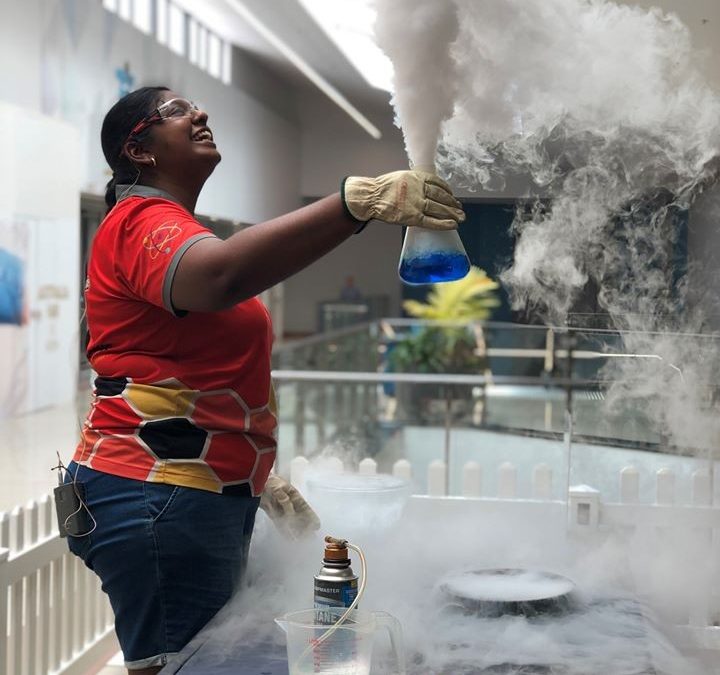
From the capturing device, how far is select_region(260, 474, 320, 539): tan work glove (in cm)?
216

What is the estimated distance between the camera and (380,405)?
6637 mm

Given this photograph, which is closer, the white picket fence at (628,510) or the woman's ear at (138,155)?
the woman's ear at (138,155)

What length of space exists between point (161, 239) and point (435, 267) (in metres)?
0.52

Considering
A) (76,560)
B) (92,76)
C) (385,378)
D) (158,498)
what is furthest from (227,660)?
(92,76)

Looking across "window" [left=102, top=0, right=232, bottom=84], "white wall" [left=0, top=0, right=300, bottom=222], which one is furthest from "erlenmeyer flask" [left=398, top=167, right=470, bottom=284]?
"window" [left=102, top=0, right=232, bottom=84]

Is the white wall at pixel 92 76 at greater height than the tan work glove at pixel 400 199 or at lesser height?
greater

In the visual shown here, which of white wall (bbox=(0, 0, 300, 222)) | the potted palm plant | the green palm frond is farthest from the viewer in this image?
the green palm frond

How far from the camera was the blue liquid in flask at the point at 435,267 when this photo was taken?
6.03 feet

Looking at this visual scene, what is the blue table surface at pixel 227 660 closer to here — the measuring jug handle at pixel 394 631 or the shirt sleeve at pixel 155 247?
the measuring jug handle at pixel 394 631

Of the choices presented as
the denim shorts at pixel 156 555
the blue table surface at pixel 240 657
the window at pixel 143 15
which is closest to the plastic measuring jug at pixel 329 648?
the blue table surface at pixel 240 657

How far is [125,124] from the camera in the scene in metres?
1.91

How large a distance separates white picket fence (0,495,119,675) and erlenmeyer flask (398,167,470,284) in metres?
1.42

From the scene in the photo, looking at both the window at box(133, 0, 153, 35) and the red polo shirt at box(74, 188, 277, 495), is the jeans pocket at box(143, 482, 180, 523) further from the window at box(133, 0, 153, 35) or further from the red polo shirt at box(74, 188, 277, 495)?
the window at box(133, 0, 153, 35)

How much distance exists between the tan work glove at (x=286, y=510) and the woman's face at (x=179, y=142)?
728mm
